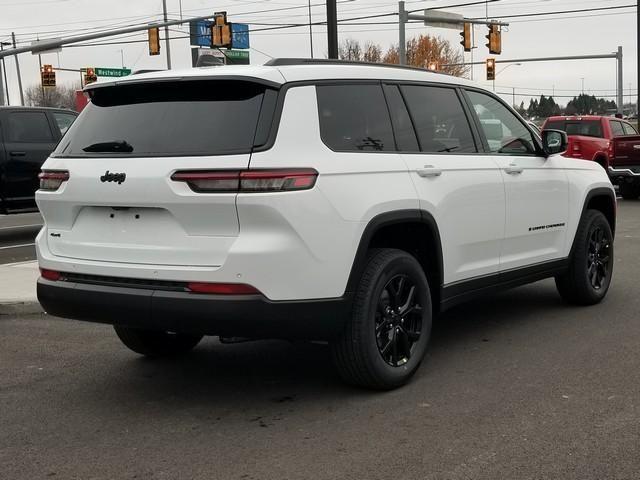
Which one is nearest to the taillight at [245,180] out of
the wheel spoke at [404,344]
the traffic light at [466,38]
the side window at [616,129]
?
the wheel spoke at [404,344]

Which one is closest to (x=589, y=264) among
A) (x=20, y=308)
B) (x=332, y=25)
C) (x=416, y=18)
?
(x=20, y=308)

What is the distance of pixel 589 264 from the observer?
268 inches

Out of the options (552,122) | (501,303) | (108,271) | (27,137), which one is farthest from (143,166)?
(552,122)

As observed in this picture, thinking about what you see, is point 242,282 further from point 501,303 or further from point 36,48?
point 36,48

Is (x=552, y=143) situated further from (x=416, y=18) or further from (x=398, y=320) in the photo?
(x=416, y=18)

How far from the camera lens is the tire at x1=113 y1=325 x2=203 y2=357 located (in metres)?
5.33

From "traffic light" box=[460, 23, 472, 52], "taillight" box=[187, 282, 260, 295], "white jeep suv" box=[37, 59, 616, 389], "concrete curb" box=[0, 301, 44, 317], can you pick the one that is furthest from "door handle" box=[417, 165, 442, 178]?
"traffic light" box=[460, 23, 472, 52]

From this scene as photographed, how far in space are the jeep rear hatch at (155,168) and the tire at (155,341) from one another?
98 cm

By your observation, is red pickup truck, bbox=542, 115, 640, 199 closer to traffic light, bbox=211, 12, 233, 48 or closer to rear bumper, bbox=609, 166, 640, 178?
rear bumper, bbox=609, 166, 640, 178

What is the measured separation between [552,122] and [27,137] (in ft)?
39.9

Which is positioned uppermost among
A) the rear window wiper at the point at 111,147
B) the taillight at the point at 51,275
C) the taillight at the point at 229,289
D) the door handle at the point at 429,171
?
the rear window wiper at the point at 111,147

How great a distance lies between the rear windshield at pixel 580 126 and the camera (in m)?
18.7

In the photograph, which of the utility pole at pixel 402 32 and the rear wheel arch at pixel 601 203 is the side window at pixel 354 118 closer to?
the rear wheel arch at pixel 601 203

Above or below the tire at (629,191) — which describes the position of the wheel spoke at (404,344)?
above
